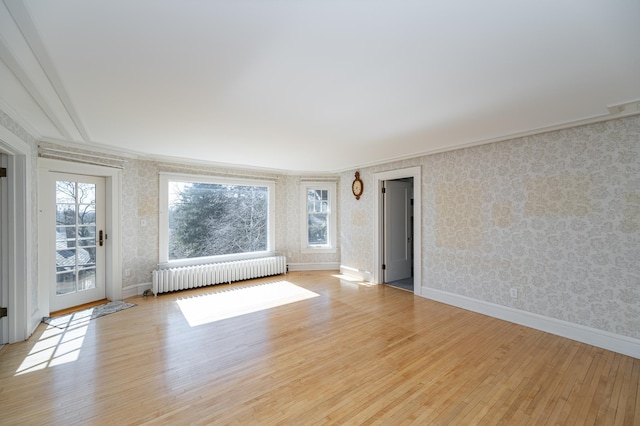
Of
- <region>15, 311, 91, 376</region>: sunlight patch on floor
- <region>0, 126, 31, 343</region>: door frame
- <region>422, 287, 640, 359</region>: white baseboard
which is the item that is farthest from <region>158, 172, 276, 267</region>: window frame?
<region>422, 287, 640, 359</region>: white baseboard

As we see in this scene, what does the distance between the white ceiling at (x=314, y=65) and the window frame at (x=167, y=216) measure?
1.73 metres

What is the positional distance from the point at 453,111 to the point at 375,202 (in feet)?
9.69

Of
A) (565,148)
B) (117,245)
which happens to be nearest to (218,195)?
(117,245)

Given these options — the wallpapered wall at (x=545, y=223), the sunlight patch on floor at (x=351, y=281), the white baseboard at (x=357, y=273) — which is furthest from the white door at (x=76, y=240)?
the wallpapered wall at (x=545, y=223)

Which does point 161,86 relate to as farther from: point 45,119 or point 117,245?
point 117,245

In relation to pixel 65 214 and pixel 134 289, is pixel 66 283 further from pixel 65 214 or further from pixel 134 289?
pixel 65 214

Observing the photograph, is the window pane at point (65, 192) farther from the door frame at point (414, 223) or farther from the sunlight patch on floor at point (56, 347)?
the door frame at point (414, 223)

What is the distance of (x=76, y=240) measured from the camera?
399cm

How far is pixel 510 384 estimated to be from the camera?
229 centimetres

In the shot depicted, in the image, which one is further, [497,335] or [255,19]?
[497,335]

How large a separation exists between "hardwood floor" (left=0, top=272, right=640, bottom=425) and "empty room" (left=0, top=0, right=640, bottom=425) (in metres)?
0.02

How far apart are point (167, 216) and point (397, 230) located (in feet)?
15.0

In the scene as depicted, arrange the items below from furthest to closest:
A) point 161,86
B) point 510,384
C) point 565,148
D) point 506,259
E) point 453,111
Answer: point 506,259 → point 565,148 → point 453,111 → point 510,384 → point 161,86

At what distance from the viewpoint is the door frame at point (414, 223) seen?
464cm
